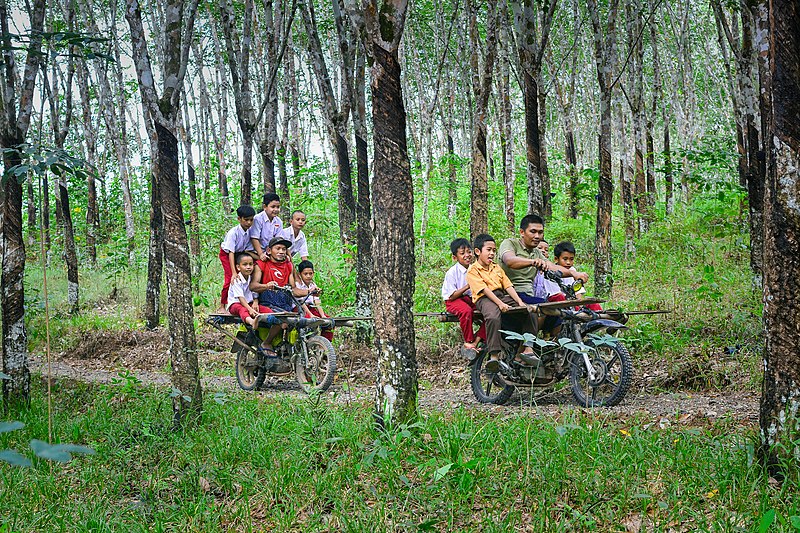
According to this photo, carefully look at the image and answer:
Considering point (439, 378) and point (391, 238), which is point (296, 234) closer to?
point (439, 378)

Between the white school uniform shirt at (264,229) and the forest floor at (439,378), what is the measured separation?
6.25 ft

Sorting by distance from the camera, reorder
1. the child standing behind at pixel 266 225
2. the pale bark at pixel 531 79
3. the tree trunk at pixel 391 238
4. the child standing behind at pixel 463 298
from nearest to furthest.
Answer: the tree trunk at pixel 391 238 → the child standing behind at pixel 463 298 → the child standing behind at pixel 266 225 → the pale bark at pixel 531 79

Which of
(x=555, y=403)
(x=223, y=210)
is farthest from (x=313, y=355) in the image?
(x=223, y=210)

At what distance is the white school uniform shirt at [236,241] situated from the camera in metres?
9.44

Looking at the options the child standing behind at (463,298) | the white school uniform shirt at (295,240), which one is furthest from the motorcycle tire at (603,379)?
the white school uniform shirt at (295,240)

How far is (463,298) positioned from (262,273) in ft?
9.76

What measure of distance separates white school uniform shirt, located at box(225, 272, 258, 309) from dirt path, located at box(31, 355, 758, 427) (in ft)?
3.66

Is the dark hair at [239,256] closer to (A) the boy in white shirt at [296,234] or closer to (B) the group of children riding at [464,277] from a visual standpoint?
(B) the group of children riding at [464,277]

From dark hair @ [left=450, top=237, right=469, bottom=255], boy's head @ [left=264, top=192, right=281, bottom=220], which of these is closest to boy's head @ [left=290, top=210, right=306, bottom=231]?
boy's head @ [left=264, top=192, right=281, bottom=220]

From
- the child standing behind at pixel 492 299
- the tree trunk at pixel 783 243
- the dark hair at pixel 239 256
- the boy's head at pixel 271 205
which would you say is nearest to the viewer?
the tree trunk at pixel 783 243

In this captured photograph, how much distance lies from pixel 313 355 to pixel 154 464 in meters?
3.31

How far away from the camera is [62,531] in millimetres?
4641

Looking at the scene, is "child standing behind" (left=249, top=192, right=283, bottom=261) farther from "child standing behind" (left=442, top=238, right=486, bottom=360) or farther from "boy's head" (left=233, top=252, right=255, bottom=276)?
"child standing behind" (left=442, top=238, right=486, bottom=360)

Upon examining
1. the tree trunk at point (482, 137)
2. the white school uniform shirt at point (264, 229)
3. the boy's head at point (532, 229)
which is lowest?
the boy's head at point (532, 229)
